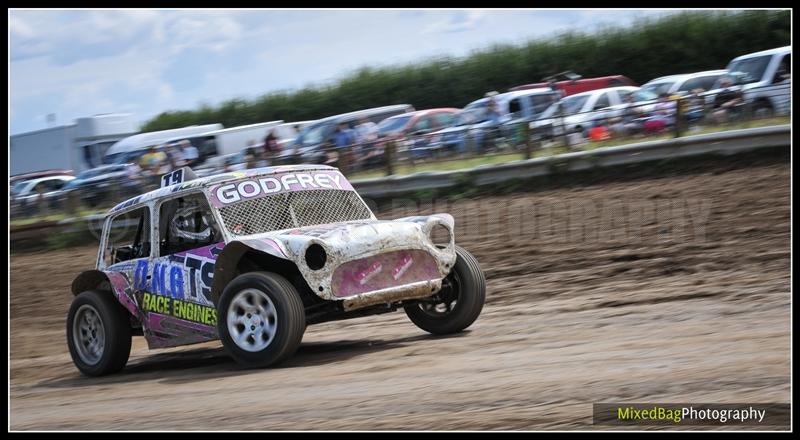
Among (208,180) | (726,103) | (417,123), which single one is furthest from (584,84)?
(208,180)

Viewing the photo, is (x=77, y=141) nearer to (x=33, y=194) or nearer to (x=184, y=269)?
(x=33, y=194)

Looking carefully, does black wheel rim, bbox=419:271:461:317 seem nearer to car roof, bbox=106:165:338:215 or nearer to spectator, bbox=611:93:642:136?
car roof, bbox=106:165:338:215

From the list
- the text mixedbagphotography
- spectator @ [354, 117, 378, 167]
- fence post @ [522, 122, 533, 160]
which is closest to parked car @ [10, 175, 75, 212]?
spectator @ [354, 117, 378, 167]

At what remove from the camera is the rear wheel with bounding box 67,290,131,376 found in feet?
30.5

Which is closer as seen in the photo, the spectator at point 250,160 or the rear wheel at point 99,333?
the rear wheel at point 99,333

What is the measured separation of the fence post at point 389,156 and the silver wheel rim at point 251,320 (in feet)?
38.1

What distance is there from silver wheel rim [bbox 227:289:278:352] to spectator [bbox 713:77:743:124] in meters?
10.7

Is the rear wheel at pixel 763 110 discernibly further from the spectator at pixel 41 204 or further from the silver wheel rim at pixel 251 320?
the spectator at pixel 41 204

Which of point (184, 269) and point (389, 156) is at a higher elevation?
point (389, 156)

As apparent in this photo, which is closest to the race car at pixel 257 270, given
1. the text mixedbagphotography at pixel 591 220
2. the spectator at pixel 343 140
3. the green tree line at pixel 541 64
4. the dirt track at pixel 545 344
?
the dirt track at pixel 545 344

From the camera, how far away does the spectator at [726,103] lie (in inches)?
644

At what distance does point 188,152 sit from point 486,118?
8.83 meters

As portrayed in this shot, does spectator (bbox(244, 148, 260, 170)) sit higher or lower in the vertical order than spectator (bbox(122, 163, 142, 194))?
higher

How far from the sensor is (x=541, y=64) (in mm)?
36812
